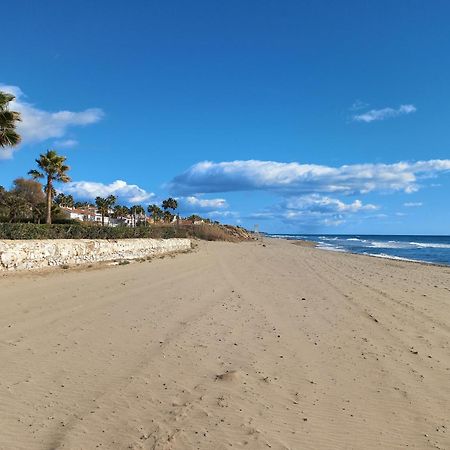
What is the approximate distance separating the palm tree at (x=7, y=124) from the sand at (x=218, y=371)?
8671mm

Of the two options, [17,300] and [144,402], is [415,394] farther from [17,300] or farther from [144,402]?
[17,300]

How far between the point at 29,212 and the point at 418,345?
156 ft

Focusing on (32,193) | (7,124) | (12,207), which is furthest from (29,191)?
(7,124)

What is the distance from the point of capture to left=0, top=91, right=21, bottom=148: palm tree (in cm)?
1742

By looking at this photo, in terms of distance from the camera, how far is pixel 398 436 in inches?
165

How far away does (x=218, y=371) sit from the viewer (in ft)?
19.1

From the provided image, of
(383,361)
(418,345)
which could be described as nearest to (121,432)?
(383,361)

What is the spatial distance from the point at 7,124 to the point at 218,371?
16228mm

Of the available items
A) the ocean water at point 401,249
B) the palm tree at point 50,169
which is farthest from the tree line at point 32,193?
the ocean water at point 401,249

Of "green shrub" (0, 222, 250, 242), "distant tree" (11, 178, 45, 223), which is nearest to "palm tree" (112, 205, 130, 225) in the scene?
"distant tree" (11, 178, 45, 223)

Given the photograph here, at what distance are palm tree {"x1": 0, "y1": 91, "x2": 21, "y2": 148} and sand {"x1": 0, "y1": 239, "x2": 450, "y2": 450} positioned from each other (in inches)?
341

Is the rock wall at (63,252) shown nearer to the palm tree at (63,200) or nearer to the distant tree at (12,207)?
the distant tree at (12,207)

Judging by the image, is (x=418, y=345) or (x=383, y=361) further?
(x=418, y=345)

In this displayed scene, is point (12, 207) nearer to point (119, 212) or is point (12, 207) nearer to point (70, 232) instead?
point (70, 232)
